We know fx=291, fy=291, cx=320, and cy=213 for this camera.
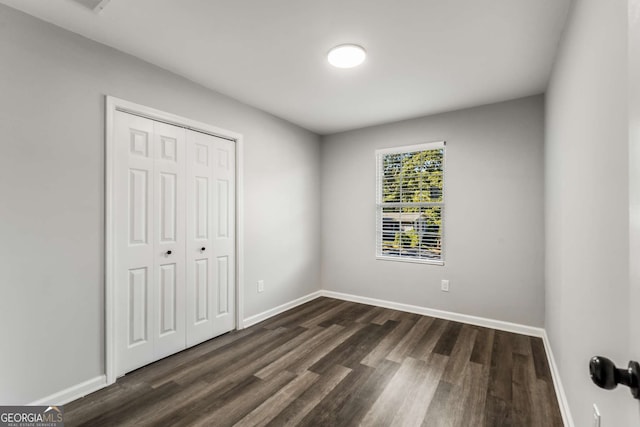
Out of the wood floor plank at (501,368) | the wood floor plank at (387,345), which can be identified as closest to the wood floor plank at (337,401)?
the wood floor plank at (387,345)

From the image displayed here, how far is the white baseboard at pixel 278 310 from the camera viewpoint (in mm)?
3319

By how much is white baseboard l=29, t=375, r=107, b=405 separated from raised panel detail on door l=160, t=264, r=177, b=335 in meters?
0.51

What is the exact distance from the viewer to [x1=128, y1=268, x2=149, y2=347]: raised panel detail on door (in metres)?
2.31

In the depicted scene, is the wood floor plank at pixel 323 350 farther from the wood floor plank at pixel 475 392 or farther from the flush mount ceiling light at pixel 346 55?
the flush mount ceiling light at pixel 346 55

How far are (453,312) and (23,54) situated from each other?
4373mm

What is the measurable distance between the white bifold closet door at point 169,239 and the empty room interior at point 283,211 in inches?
0.7

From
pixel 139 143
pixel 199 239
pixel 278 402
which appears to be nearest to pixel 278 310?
pixel 199 239

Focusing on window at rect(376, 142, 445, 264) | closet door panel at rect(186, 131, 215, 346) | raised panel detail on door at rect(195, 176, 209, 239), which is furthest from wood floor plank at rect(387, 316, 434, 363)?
raised panel detail on door at rect(195, 176, 209, 239)

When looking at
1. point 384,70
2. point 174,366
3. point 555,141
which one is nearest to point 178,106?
point 384,70

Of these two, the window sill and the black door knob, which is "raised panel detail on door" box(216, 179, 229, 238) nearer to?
the window sill

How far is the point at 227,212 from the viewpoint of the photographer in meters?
3.11

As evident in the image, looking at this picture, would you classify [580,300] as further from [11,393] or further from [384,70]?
[11,393]

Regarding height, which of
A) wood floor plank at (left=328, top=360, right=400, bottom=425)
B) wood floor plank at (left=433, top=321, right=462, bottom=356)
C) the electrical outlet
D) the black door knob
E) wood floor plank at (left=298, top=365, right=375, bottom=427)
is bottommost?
wood floor plank at (left=328, top=360, right=400, bottom=425)

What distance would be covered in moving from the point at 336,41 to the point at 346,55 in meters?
0.16
